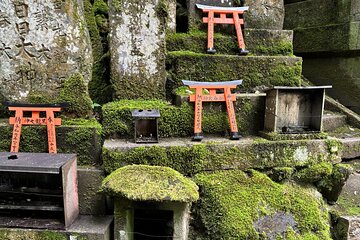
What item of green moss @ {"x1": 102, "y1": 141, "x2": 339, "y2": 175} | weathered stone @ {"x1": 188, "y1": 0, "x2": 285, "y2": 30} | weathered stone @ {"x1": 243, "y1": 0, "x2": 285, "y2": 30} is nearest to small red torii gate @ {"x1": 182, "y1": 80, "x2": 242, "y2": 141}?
green moss @ {"x1": 102, "y1": 141, "x2": 339, "y2": 175}

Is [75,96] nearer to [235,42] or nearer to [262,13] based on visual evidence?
[235,42]

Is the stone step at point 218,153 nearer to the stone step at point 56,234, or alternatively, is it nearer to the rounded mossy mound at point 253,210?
the rounded mossy mound at point 253,210

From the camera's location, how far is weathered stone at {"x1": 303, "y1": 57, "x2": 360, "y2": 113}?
277 inches

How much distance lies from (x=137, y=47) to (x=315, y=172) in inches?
130

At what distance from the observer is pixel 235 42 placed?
580cm

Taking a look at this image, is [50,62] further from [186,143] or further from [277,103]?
[277,103]

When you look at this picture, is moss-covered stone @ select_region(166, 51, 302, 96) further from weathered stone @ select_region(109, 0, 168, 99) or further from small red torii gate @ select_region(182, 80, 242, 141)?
small red torii gate @ select_region(182, 80, 242, 141)

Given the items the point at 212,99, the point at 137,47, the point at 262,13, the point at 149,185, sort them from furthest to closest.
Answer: the point at 262,13 < the point at 137,47 < the point at 212,99 < the point at 149,185

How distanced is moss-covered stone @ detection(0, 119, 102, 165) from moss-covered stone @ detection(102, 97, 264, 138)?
305 mm

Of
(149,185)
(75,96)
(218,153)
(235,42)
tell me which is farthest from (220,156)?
(235,42)

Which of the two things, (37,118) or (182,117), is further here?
(182,117)

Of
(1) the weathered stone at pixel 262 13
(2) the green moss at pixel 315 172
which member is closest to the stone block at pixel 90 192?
(2) the green moss at pixel 315 172

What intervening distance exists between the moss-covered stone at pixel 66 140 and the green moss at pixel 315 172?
2.92 m

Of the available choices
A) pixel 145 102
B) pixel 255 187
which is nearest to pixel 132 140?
pixel 145 102
